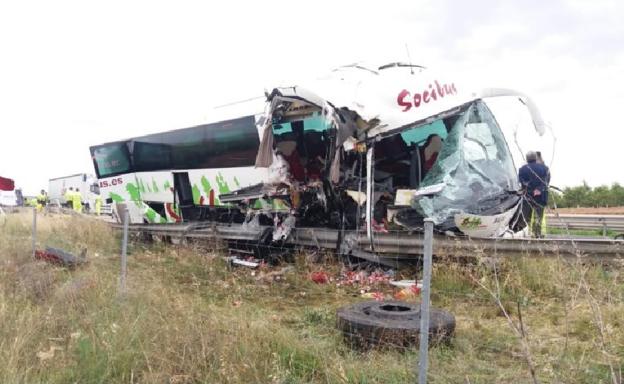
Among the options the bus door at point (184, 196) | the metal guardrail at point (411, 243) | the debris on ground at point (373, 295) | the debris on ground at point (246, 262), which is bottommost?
the debris on ground at point (373, 295)

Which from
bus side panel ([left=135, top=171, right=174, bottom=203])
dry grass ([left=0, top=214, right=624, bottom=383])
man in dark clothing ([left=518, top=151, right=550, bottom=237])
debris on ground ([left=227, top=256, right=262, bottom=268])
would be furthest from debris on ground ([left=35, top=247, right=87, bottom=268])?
man in dark clothing ([left=518, top=151, right=550, bottom=237])

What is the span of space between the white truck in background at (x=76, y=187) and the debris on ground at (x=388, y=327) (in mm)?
33487

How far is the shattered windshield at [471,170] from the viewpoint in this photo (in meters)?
7.68

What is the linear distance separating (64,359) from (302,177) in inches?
252

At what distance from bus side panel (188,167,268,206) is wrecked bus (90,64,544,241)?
0.04m

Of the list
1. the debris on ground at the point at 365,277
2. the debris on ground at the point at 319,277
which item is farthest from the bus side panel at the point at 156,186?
the debris on ground at the point at 365,277

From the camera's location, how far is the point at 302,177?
32.7 feet

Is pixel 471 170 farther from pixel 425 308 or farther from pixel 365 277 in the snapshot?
pixel 425 308

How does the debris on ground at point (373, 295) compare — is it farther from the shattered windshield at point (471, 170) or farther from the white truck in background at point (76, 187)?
the white truck in background at point (76, 187)

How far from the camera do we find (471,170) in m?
7.93

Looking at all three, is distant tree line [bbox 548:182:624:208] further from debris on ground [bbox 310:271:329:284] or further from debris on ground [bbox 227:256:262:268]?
debris on ground [bbox 310:271:329:284]

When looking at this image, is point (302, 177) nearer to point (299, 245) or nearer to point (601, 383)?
point (299, 245)

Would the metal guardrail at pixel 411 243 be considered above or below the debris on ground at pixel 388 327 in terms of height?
above

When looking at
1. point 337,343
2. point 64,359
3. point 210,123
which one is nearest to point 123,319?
point 64,359
